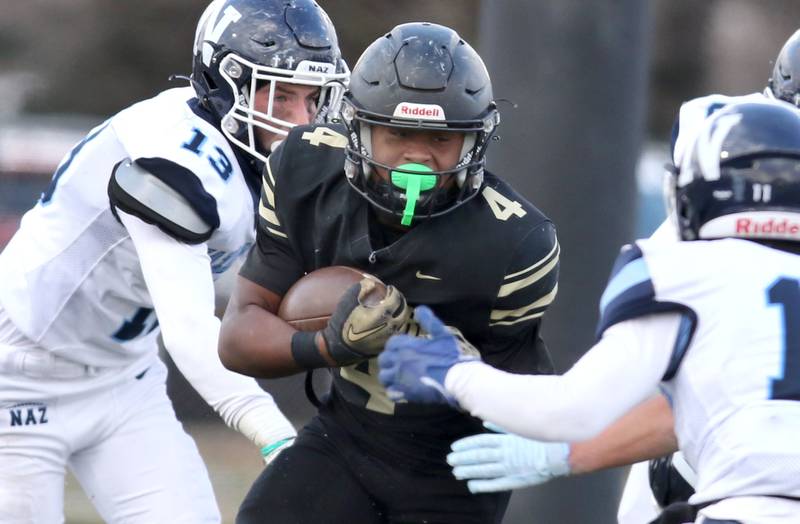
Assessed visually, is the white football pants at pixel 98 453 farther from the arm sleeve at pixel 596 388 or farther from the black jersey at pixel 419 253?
the arm sleeve at pixel 596 388

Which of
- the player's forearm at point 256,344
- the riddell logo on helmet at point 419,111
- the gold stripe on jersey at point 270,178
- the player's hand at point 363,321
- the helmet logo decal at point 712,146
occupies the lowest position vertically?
the player's forearm at point 256,344

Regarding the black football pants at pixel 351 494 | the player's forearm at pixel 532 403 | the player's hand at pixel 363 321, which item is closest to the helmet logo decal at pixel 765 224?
the player's forearm at pixel 532 403

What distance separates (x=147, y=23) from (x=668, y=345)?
16250 millimetres

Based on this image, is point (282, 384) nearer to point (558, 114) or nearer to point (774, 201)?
point (558, 114)

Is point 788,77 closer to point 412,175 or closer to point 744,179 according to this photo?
point 412,175

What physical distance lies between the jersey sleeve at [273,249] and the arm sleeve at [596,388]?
91cm

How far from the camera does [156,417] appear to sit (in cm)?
438

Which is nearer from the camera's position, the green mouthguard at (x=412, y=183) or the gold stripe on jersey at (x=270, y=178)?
the green mouthguard at (x=412, y=183)

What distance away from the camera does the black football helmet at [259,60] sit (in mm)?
4348

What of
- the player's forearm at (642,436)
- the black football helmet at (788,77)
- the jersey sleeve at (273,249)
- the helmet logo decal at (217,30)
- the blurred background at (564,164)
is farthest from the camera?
the blurred background at (564,164)

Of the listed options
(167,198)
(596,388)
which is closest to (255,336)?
(167,198)

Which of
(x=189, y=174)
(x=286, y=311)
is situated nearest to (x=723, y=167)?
(x=286, y=311)

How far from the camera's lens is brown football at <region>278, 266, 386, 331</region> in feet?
11.5

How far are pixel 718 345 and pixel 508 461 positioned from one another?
24.2 inches
